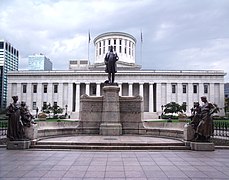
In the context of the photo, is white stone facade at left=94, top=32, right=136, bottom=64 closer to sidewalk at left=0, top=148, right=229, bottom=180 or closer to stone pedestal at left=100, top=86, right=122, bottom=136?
stone pedestal at left=100, top=86, right=122, bottom=136

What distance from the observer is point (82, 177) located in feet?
22.4

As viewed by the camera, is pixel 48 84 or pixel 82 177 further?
pixel 48 84

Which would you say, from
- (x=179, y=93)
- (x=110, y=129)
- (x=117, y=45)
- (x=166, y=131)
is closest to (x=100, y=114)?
(x=110, y=129)

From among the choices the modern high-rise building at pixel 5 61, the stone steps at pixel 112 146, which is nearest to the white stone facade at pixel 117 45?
the modern high-rise building at pixel 5 61

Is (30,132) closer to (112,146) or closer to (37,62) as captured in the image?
(112,146)

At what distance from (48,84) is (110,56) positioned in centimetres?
A: 6875

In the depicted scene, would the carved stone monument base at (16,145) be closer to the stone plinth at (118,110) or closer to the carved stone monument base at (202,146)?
the stone plinth at (118,110)

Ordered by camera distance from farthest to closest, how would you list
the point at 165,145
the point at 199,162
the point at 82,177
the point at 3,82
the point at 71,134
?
the point at 3,82
the point at 71,134
the point at 165,145
the point at 199,162
the point at 82,177

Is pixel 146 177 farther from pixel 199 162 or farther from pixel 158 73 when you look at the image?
pixel 158 73

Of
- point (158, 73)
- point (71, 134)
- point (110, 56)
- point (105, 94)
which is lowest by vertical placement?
point (71, 134)

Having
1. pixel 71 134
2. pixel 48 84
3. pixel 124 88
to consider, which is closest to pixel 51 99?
pixel 48 84

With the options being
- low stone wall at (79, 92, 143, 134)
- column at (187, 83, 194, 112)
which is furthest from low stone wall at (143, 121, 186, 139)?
column at (187, 83, 194, 112)

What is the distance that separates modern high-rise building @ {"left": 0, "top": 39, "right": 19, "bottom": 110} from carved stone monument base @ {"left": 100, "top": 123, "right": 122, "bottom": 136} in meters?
78.9

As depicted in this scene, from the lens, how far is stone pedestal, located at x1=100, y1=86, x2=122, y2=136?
16.0 metres
